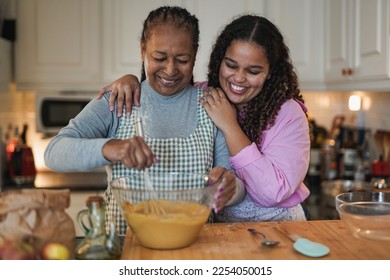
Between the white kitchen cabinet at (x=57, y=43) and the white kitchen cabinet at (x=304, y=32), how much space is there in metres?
0.58

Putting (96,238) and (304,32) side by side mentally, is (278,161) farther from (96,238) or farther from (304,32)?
(304,32)

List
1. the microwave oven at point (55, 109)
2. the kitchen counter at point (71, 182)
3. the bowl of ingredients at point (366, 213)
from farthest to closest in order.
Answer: the microwave oven at point (55, 109), the kitchen counter at point (71, 182), the bowl of ingredients at point (366, 213)

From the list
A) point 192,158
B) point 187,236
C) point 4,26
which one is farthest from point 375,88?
point 4,26

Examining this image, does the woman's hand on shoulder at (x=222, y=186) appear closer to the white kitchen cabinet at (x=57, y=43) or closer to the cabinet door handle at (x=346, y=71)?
the cabinet door handle at (x=346, y=71)

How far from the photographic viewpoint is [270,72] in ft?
2.83

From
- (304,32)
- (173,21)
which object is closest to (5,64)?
(304,32)

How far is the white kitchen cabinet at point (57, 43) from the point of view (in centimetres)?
169

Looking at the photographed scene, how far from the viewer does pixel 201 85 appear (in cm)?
89

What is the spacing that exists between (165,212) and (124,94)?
254 mm

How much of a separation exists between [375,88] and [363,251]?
2.66 feet

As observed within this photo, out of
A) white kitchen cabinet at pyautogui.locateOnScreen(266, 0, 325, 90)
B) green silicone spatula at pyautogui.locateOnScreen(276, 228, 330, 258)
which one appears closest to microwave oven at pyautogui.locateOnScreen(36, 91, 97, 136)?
white kitchen cabinet at pyautogui.locateOnScreen(266, 0, 325, 90)

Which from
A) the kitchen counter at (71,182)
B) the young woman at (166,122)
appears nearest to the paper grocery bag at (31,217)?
the young woman at (166,122)
